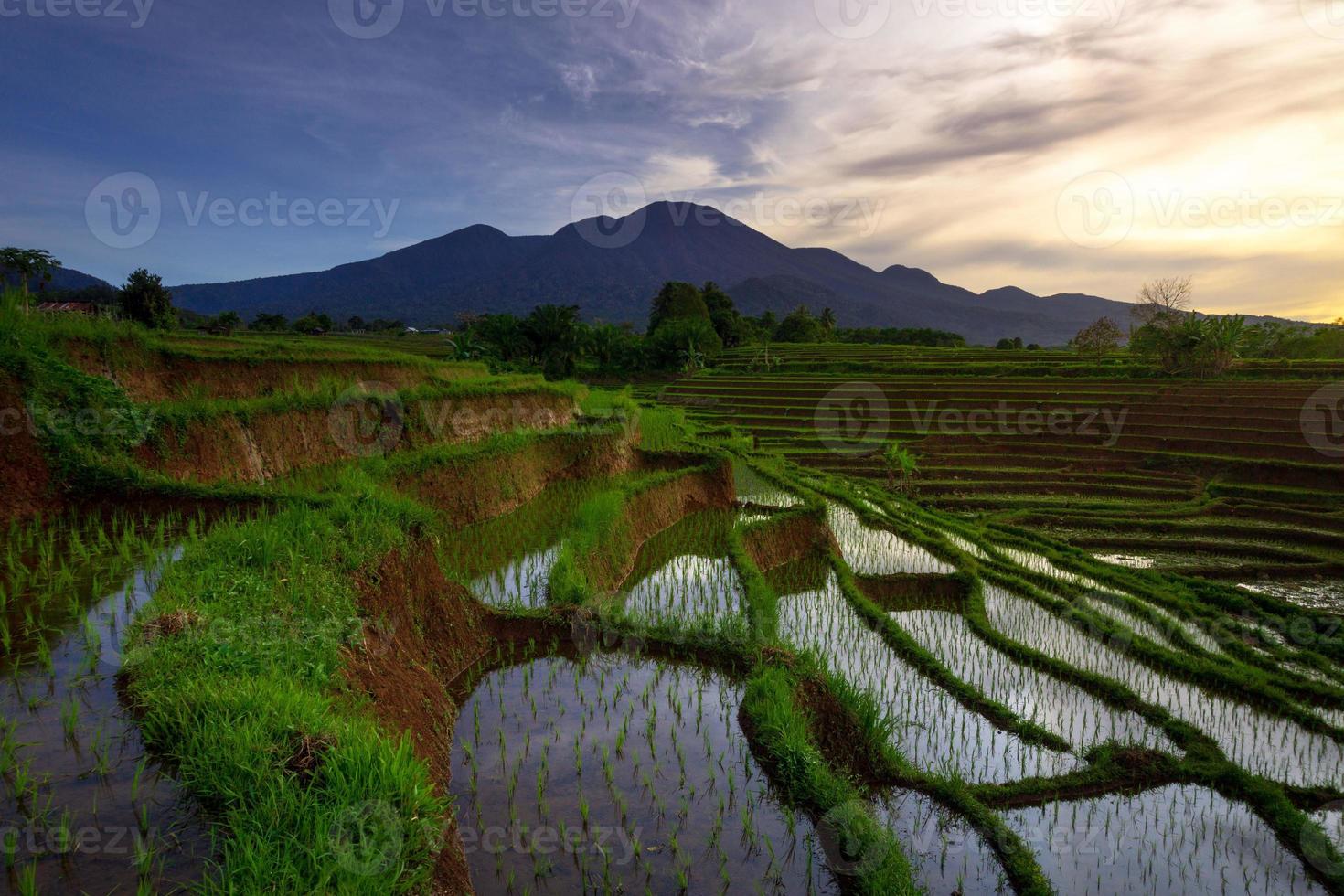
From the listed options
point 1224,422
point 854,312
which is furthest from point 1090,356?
point 854,312

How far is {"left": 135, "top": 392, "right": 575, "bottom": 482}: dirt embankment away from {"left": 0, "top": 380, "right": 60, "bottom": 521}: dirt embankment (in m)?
1.16

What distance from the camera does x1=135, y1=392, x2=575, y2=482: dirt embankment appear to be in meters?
8.74

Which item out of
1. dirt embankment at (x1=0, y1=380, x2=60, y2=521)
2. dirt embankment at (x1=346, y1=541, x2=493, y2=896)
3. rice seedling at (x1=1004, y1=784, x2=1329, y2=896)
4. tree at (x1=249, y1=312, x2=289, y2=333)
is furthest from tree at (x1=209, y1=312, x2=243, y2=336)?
rice seedling at (x1=1004, y1=784, x2=1329, y2=896)

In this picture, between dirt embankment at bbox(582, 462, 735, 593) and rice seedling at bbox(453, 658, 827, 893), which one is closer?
rice seedling at bbox(453, 658, 827, 893)

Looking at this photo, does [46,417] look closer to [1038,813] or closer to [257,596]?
[257,596]

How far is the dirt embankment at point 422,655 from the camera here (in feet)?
14.1

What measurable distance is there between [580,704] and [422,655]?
59.4 inches

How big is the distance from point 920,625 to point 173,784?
26.7 feet

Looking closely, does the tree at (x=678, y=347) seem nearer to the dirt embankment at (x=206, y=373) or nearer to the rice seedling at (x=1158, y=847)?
the dirt embankment at (x=206, y=373)

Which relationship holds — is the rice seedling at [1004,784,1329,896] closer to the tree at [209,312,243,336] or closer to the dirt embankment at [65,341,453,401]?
the dirt embankment at [65,341,453,401]

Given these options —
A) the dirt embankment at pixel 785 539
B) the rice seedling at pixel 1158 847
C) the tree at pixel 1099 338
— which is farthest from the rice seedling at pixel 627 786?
the tree at pixel 1099 338

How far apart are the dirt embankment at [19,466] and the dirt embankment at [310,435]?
1.16m

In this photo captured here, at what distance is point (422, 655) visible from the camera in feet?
19.7

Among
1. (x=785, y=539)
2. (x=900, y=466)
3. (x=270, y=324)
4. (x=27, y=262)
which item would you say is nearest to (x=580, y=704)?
(x=785, y=539)
